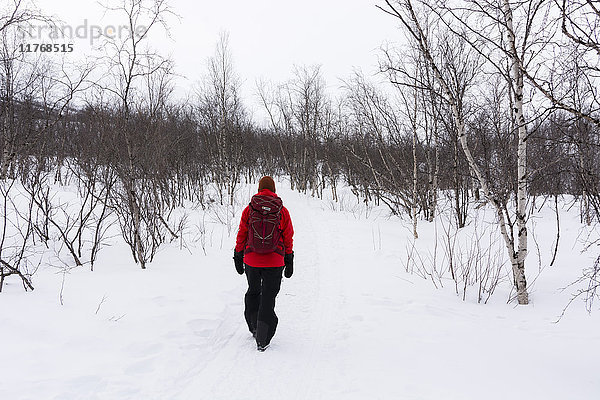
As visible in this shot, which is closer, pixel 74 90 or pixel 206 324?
pixel 206 324

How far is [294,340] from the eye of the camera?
3877mm

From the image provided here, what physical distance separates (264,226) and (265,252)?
285mm

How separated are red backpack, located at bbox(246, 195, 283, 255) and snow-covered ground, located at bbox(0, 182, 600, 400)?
3.85 ft

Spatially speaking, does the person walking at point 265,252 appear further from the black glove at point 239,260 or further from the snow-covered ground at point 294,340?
the snow-covered ground at point 294,340

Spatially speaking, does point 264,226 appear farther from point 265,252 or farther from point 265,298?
point 265,298

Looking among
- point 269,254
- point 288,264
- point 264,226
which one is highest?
point 264,226

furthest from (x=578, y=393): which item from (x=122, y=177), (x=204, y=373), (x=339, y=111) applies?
(x=339, y=111)

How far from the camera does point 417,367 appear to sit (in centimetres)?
323

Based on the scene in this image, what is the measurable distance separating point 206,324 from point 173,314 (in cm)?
49

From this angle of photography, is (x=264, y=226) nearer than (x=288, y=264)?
Yes

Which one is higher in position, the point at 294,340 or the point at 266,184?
the point at 266,184

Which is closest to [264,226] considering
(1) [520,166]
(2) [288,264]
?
(2) [288,264]

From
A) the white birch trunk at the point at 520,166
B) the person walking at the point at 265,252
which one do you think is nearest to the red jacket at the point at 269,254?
the person walking at the point at 265,252

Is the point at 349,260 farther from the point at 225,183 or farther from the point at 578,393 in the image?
the point at 225,183
